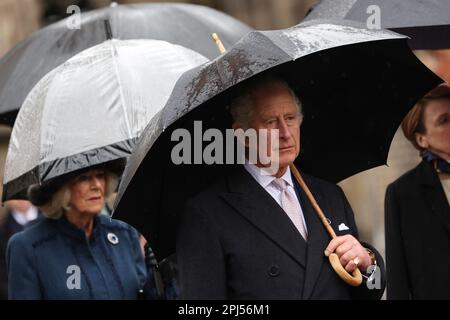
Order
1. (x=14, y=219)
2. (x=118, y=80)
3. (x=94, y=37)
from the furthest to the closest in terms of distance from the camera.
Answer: (x=14, y=219) < (x=94, y=37) < (x=118, y=80)

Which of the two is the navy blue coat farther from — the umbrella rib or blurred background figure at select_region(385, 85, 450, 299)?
blurred background figure at select_region(385, 85, 450, 299)

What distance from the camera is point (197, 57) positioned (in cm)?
753

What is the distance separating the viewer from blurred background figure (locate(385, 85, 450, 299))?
7465mm

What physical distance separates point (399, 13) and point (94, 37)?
88.1 inches

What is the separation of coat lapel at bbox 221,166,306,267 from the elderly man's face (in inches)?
5.8

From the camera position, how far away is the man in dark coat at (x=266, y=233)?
560cm

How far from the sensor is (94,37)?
8.35 m

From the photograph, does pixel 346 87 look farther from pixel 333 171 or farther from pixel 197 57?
pixel 197 57

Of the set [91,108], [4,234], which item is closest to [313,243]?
[91,108]

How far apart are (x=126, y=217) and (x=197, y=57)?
183 cm

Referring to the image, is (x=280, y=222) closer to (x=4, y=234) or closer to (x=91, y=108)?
(x=91, y=108)

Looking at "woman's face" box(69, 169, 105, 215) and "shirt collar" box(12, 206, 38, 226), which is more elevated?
"woman's face" box(69, 169, 105, 215)

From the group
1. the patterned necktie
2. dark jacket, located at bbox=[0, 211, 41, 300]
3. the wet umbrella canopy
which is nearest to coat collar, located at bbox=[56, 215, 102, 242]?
the wet umbrella canopy

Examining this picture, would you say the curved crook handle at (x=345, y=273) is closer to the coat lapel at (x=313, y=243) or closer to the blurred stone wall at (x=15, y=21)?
the coat lapel at (x=313, y=243)
